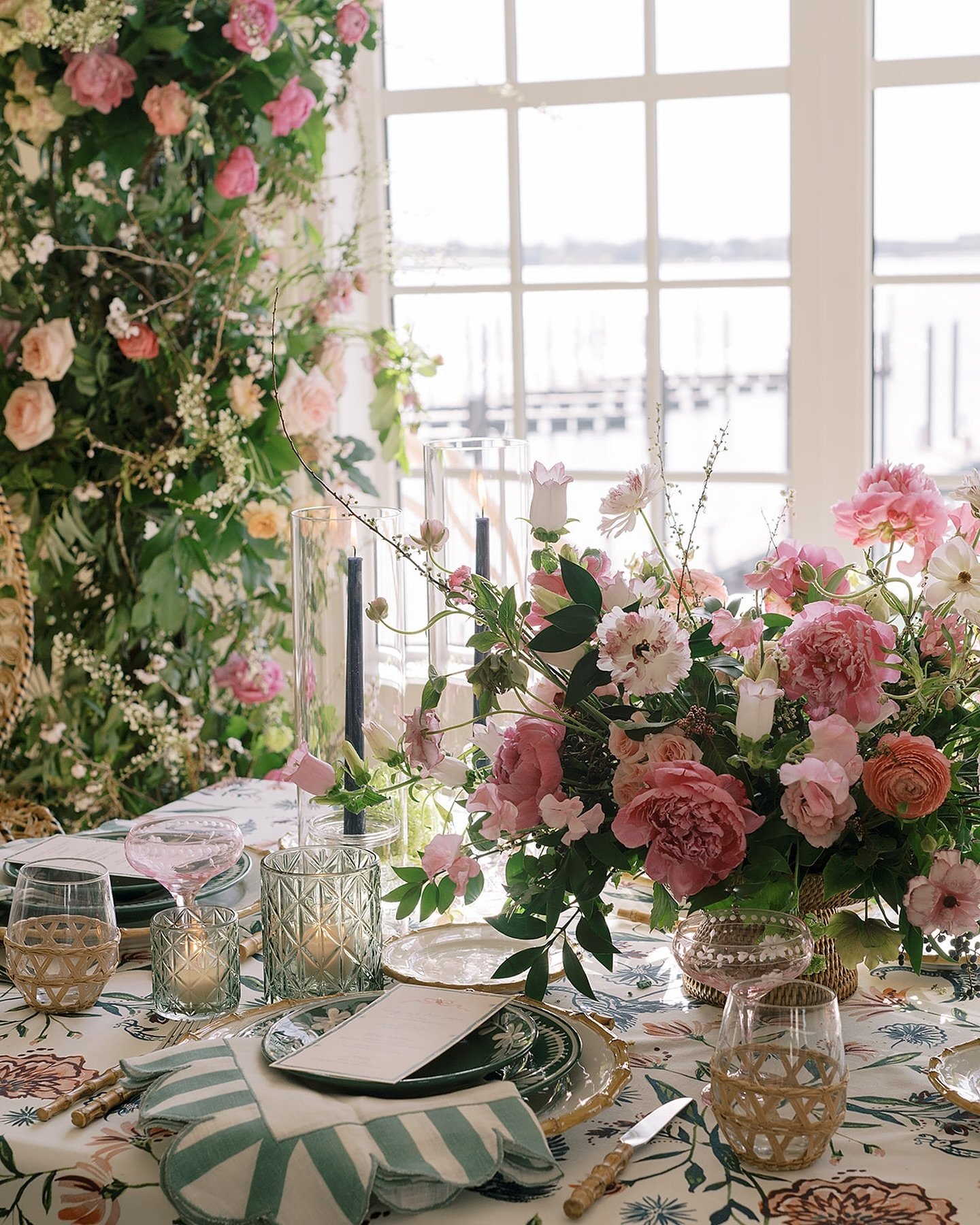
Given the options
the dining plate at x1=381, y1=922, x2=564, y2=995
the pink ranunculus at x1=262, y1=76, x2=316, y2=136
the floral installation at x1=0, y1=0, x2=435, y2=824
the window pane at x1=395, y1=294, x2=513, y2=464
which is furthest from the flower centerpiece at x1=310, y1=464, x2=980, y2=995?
the window pane at x1=395, y1=294, x2=513, y2=464

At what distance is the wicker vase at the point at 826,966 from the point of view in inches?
41.3

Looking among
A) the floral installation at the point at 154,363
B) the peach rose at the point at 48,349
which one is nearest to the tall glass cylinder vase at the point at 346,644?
the floral installation at the point at 154,363

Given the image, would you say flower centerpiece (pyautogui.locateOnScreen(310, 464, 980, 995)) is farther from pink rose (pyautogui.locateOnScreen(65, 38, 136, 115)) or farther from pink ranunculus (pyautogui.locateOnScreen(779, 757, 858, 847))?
pink rose (pyautogui.locateOnScreen(65, 38, 136, 115))

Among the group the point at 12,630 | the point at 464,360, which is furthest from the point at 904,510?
the point at 464,360

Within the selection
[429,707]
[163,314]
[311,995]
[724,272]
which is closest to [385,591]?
[429,707]

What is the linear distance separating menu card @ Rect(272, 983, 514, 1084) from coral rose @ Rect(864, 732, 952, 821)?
31cm

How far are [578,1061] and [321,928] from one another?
0.78ft

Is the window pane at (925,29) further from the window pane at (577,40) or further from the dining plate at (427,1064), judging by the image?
the dining plate at (427,1064)

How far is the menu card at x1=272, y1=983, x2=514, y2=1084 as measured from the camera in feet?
3.02

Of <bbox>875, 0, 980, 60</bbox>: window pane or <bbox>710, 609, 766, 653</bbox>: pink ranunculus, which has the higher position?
<bbox>875, 0, 980, 60</bbox>: window pane

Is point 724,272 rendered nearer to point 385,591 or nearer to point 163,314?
point 163,314

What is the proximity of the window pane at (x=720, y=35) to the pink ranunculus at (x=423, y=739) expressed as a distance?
6.65 ft

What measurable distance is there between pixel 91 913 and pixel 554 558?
1.60ft

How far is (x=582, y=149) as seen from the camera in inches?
112
